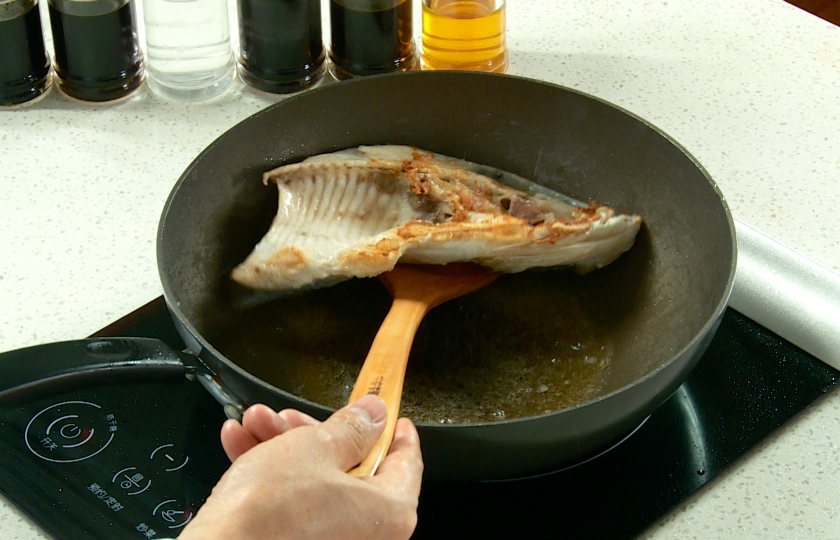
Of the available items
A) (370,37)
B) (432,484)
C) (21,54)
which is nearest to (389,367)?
(432,484)

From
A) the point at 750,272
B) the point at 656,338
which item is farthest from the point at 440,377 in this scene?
the point at 750,272

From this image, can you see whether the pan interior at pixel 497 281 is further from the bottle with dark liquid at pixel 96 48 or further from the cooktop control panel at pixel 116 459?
the bottle with dark liquid at pixel 96 48

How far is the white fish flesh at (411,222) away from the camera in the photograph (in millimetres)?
885

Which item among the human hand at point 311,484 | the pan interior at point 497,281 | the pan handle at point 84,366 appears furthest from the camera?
the pan interior at point 497,281

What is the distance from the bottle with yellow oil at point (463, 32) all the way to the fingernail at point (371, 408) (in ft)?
2.25

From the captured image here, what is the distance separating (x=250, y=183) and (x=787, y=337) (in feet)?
1.83

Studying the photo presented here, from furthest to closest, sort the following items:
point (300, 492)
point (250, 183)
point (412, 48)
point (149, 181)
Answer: point (412, 48), point (149, 181), point (250, 183), point (300, 492)

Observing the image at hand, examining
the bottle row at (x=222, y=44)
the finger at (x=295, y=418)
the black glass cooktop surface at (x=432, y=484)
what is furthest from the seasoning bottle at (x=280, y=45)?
the finger at (x=295, y=418)

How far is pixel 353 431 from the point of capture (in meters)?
0.57

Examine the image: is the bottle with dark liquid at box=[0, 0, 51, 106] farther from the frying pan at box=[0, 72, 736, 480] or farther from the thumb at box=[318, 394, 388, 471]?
the thumb at box=[318, 394, 388, 471]

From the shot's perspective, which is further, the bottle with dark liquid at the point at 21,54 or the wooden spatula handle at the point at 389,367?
the bottle with dark liquid at the point at 21,54

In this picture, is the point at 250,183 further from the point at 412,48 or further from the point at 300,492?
the point at 300,492

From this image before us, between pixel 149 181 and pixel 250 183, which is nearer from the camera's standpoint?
pixel 250 183

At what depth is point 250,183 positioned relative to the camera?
37.9 inches
